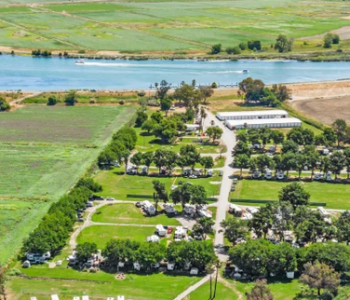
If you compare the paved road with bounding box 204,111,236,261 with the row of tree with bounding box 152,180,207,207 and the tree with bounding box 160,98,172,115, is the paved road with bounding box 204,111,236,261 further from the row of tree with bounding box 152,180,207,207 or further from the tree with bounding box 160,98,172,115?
the tree with bounding box 160,98,172,115

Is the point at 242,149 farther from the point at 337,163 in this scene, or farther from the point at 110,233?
the point at 110,233

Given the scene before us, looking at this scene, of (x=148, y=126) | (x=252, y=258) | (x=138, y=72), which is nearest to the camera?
(x=252, y=258)

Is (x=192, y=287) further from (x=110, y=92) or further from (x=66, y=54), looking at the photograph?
(x=66, y=54)

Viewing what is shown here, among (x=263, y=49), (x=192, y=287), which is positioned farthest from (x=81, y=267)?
(x=263, y=49)

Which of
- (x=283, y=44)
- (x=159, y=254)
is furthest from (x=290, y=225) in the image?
(x=283, y=44)

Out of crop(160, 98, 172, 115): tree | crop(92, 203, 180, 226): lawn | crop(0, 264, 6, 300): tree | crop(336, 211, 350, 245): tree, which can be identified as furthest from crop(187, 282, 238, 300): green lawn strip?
crop(160, 98, 172, 115): tree
